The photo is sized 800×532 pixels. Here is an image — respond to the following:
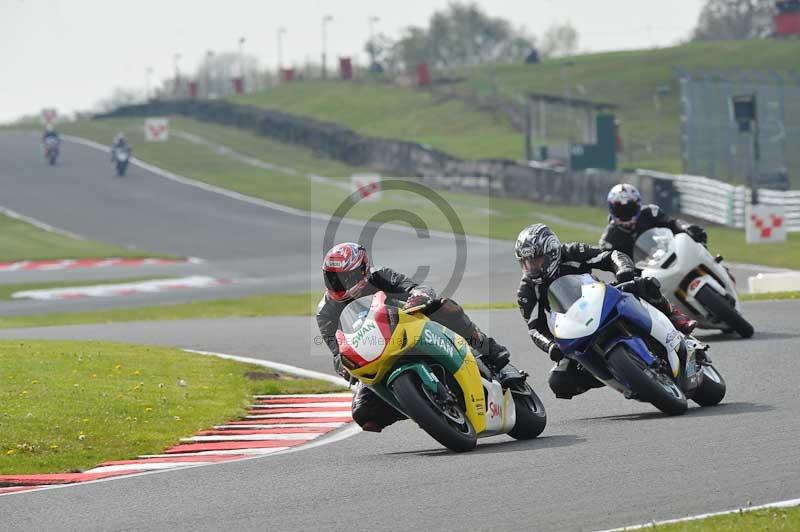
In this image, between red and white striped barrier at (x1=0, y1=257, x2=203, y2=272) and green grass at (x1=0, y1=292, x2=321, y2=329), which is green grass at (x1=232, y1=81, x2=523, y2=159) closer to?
red and white striped barrier at (x1=0, y1=257, x2=203, y2=272)

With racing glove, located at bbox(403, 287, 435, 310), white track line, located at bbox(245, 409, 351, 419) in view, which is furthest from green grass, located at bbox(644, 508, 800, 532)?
white track line, located at bbox(245, 409, 351, 419)

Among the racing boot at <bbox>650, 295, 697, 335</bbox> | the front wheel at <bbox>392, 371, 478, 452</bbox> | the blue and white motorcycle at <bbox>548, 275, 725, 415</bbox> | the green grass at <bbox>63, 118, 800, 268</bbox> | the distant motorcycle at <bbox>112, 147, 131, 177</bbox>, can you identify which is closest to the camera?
the front wheel at <bbox>392, 371, 478, 452</bbox>

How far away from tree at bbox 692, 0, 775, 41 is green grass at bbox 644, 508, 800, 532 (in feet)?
384

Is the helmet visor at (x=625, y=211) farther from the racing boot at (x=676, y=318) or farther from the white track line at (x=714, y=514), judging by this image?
the white track line at (x=714, y=514)

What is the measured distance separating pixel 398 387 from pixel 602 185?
33.7 m

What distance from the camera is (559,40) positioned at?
147 metres

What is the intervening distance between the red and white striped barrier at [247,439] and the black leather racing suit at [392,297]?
1055 millimetres

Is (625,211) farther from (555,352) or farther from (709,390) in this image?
(555,352)

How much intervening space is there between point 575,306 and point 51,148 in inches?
2004

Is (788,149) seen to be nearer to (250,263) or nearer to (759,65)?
(250,263)

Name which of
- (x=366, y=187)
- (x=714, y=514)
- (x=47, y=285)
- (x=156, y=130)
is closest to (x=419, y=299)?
(x=714, y=514)

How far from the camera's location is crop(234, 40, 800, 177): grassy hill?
60.6 metres

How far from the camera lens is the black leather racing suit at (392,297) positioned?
9742mm

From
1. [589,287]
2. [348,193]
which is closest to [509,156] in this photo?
[348,193]
